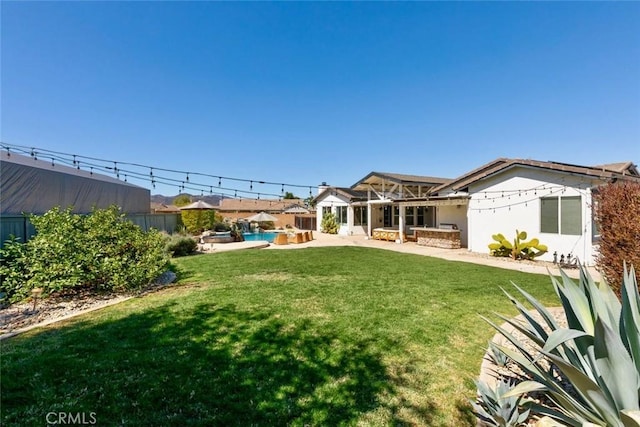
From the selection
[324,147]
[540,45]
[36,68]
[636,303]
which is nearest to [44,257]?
[36,68]

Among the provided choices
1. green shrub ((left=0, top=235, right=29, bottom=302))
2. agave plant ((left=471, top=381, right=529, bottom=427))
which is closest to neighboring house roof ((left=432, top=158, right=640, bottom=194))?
agave plant ((left=471, top=381, right=529, bottom=427))

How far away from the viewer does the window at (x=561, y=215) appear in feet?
40.3

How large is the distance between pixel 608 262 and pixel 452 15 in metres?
11.6

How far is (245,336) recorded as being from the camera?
469cm

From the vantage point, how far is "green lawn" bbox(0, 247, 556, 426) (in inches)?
115

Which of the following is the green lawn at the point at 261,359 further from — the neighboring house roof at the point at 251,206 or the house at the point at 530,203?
the neighboring house roof at the point at 251,206

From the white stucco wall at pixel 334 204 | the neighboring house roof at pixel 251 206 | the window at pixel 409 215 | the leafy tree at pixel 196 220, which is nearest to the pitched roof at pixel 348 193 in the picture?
the white stucco wall at pixel 334 204

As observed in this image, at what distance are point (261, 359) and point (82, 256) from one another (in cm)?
638

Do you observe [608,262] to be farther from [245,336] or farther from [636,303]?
[245,336]

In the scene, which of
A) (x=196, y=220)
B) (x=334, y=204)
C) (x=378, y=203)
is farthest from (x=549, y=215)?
(x=196, y=220)

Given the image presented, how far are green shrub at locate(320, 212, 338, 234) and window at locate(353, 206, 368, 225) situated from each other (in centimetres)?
222

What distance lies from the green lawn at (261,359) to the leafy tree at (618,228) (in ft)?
5.71

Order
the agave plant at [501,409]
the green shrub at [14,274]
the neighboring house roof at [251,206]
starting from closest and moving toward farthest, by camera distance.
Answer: the agave plant at [501,409]
the green shrub at [14,274]
the neighboring house roof at [251,206]

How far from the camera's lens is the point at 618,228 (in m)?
5.50
